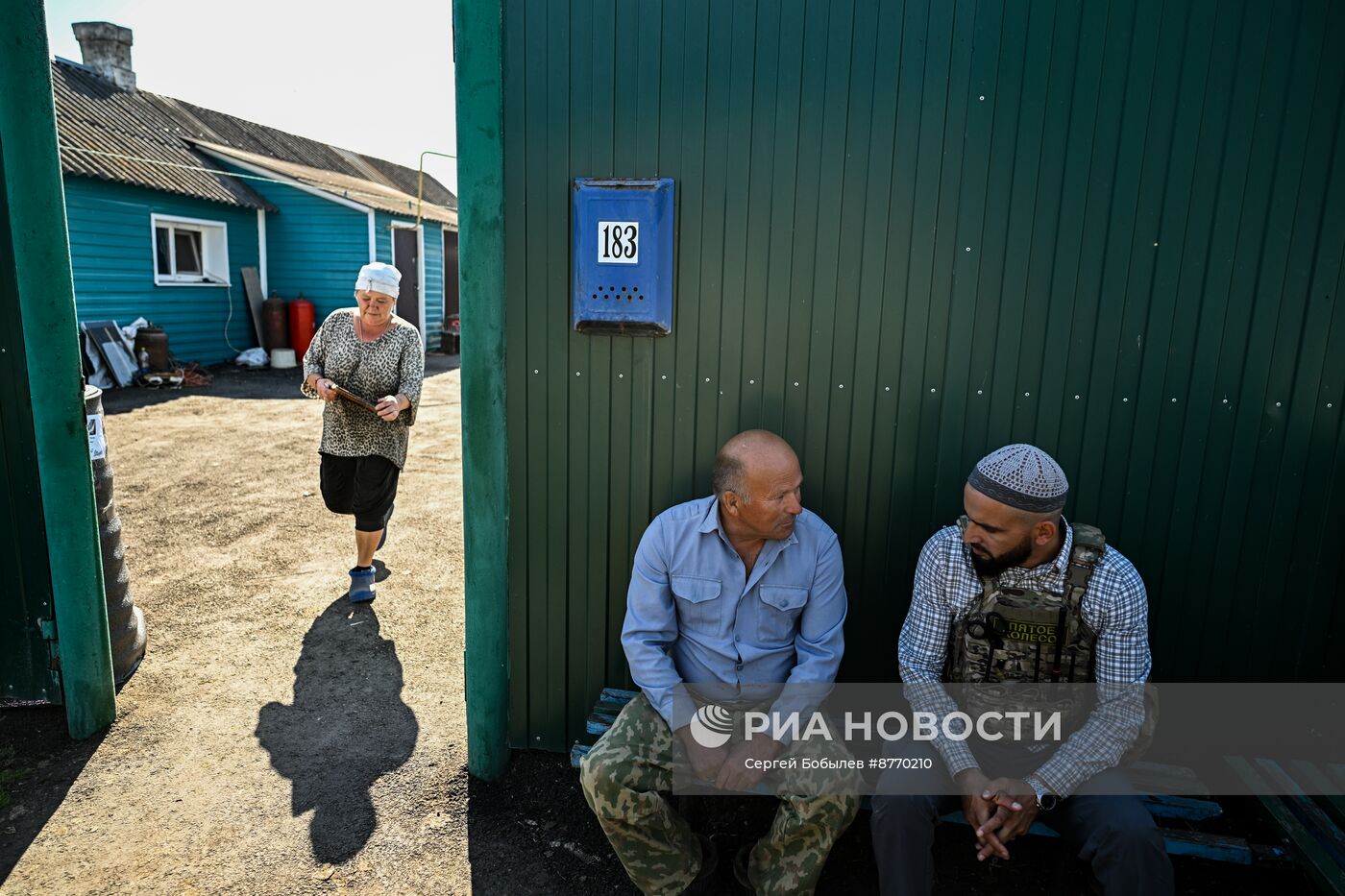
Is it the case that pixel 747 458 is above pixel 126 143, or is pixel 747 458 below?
below

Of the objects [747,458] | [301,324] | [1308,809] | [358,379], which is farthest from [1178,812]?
[301,324]

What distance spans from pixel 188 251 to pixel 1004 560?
15.0 metres

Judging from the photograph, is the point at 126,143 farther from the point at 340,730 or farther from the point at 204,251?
the point at 340,730

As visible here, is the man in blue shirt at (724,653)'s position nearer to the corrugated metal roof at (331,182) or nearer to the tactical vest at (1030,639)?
the tactical vest at (1030,639)

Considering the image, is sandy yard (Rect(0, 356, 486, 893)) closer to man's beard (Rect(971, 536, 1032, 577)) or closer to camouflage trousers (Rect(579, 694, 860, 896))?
camouflage trousers (Rect(579, 694, 860, 896))

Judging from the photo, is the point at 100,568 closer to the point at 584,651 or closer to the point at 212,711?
the point at 212,711

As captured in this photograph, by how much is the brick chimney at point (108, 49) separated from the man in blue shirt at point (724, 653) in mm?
16809

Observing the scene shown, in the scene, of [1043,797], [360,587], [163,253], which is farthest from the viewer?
[163,253]

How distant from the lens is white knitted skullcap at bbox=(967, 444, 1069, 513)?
7.78 feet

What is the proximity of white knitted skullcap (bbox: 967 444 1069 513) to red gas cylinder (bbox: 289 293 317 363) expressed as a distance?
1416 centimetres

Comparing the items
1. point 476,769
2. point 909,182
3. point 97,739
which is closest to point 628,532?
point 476,769

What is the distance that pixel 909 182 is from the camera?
2.73 m

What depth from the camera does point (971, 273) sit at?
108 inches

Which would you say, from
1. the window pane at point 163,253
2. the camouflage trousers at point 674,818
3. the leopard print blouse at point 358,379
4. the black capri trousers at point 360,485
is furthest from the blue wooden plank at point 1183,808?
the window pane at point 163,253
